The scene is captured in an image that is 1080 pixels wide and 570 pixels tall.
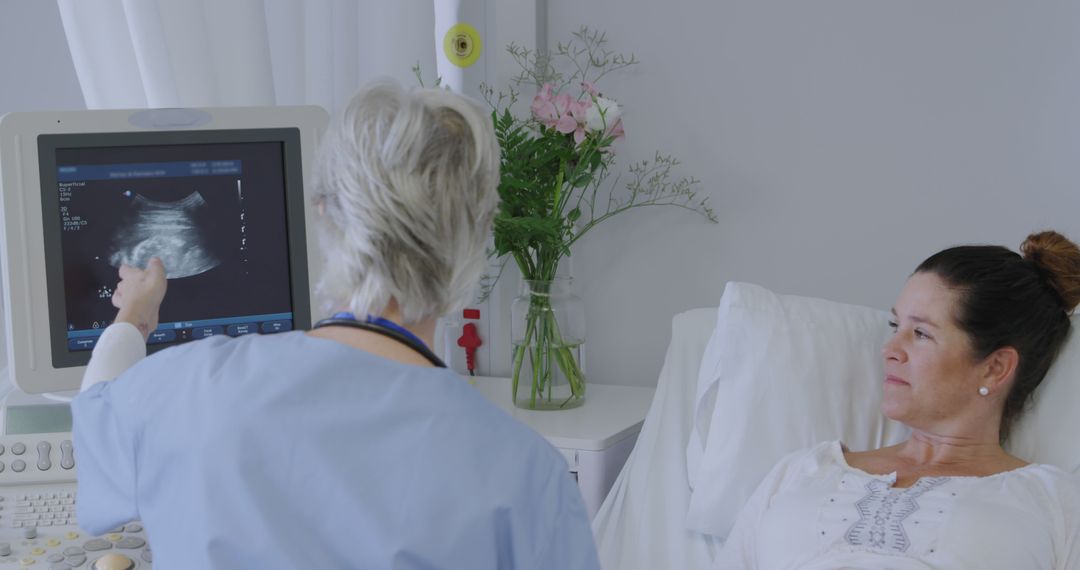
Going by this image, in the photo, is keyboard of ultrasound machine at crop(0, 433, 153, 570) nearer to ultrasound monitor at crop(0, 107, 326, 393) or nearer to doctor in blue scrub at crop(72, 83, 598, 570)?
ultrasound monitor at crop(0, 107, 326, 393)

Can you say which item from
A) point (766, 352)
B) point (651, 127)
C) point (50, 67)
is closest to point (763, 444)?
point (766, 352)

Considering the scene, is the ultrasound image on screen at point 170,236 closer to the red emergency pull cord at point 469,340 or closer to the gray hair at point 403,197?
the gray hair at point 403,197

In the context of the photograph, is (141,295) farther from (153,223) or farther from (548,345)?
(548,345)

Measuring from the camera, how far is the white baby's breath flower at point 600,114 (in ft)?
6.88

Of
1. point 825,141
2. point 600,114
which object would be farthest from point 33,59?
point 825,141

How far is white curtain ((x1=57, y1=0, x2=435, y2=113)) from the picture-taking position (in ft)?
6.26

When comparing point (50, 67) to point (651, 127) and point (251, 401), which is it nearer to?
point (651, 127)

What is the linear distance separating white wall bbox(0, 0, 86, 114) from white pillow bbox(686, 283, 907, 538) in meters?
1.38

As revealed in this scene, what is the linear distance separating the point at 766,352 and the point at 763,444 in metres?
0.15

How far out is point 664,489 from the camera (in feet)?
6.31

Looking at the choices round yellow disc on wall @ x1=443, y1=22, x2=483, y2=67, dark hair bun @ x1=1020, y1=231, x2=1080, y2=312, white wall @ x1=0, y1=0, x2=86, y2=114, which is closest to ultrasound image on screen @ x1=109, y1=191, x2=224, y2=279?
white wall @ x1=0, y1=0, x2=86, y2=114

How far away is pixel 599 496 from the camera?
2055mm

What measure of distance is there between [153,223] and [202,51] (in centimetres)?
48

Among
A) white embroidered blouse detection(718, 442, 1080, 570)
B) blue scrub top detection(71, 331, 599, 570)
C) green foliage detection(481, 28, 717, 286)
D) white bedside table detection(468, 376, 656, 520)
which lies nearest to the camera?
blue scrub top detection(71, 331, 599, 570)
